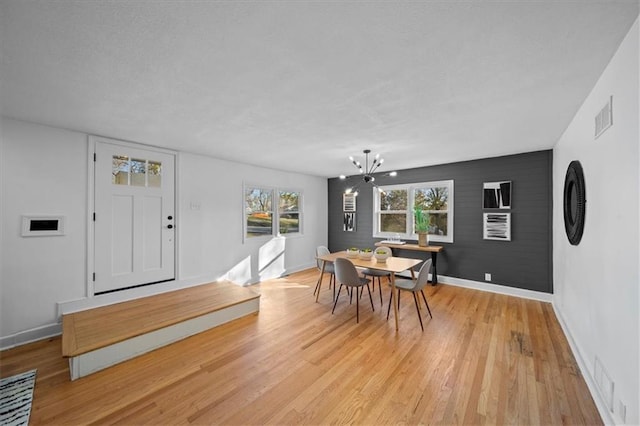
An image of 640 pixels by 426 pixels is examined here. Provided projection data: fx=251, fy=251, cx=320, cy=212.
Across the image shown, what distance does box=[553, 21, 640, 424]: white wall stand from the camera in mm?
1397

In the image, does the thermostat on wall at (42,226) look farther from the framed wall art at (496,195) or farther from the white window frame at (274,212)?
A: the framed wall art at (496,195)

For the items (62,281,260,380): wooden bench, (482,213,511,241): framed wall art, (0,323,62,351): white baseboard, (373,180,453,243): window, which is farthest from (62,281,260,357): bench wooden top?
(482,213,511,241): framed wall art

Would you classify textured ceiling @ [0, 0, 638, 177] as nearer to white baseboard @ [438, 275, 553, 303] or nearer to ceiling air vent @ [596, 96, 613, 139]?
ceiling air vent @ [596, 96, 613, 139]

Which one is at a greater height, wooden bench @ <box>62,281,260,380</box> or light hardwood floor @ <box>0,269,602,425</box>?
wooden bench @ <box>62,281,260,380</box>

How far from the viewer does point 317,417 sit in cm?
177

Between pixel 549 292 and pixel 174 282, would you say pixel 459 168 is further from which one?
pixel 174 282

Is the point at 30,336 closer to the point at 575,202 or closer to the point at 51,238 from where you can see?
the point at 51,238

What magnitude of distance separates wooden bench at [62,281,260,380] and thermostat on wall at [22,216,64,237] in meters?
1.01

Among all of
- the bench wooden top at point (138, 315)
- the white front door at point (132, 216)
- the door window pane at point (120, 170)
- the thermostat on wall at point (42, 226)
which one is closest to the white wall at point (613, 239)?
the bench wooden top at point (138, 315)

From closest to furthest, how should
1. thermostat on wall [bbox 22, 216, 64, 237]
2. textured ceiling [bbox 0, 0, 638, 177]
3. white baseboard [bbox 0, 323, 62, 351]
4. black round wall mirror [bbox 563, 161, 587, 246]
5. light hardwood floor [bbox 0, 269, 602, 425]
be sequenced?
1. textured ceiling [bbox 0, 0, 638, 177]
2. light hardwood floor [bbox 0, 269, 602, 425]
3. black round wall mirror [bbox 563, 161, 587, 246]
4. white baseboard [bbox 0, 323, 62, 351]
5. thermostat on wall [bbox 22, 216, 64, 237]

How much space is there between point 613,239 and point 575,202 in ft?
3.51

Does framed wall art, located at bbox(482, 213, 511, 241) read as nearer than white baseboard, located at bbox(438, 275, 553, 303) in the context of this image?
No

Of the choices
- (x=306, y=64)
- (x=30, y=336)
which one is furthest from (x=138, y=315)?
(x=306, y=64)

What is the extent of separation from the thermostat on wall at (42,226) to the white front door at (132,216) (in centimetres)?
35
